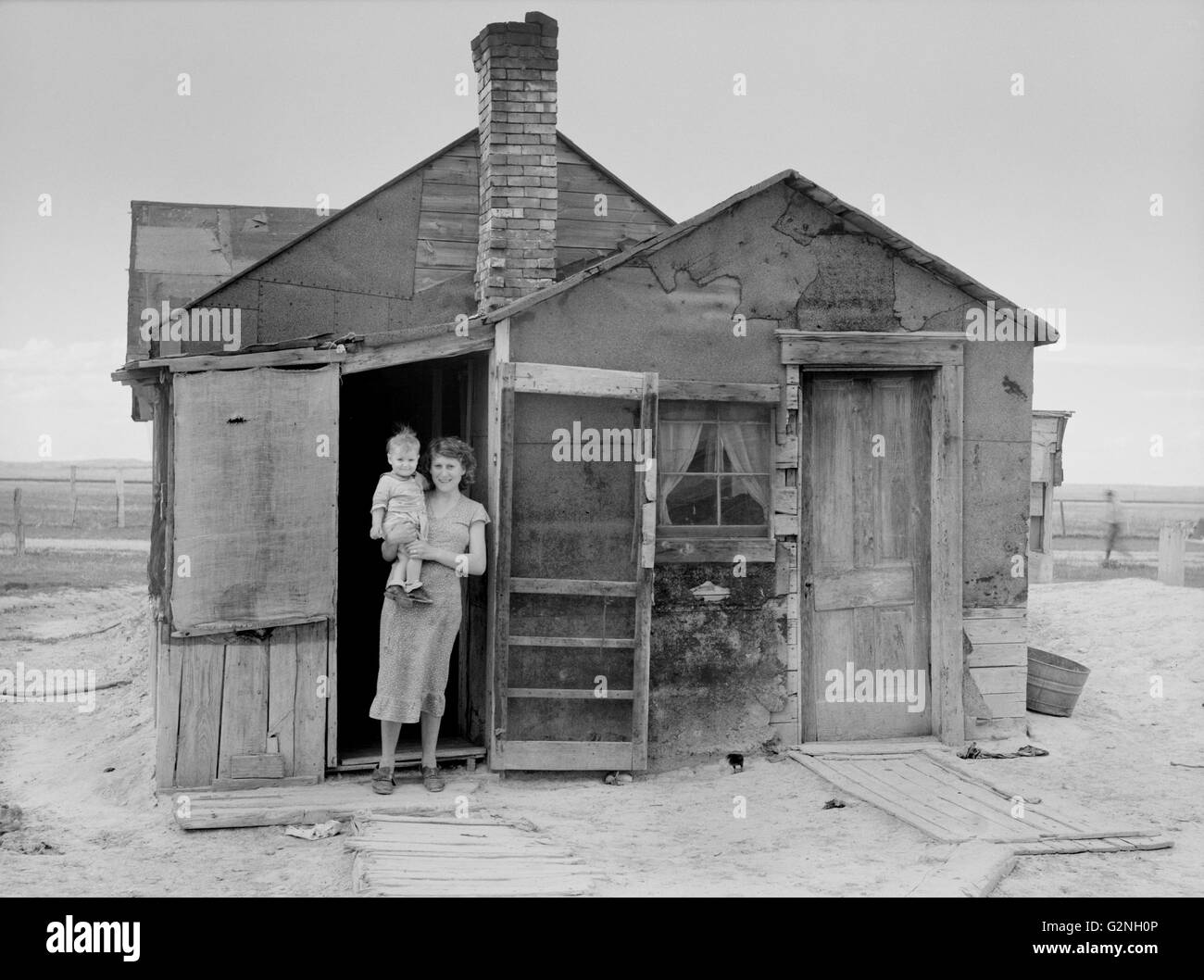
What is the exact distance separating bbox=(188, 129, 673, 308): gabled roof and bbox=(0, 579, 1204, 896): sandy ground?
12.6ft

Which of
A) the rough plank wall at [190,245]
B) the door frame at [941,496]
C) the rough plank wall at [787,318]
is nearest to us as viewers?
the rough plank wall at [787,318]

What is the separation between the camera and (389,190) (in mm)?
11852

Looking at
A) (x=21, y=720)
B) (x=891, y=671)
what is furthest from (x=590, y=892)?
(x=21, y=720)

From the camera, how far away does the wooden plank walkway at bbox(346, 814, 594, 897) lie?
5438mm

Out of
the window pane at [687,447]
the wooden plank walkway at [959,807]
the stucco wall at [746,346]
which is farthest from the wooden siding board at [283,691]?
the wooden plank walkway at [959,807]

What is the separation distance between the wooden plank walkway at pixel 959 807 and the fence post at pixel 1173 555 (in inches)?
411

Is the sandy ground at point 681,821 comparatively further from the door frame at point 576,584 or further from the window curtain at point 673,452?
the window curtain at point 673,452

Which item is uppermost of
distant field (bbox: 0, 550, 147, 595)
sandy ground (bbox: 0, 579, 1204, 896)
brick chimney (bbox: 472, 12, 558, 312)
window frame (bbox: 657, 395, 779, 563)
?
brick chimney (bbox: 472, 12, 558, 312)

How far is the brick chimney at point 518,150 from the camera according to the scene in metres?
8.39

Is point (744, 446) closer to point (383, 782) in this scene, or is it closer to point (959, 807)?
point (959, 807)

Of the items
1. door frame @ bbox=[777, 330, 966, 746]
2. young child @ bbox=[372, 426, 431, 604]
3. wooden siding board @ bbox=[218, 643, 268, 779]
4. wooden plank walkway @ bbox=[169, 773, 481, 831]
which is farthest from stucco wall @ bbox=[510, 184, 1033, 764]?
wooden siding board @ bbox=[218, 643, 268, 779]

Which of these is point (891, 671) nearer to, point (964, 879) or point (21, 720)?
point (964, 879)

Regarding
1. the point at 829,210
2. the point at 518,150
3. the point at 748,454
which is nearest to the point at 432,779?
the point at 748,454

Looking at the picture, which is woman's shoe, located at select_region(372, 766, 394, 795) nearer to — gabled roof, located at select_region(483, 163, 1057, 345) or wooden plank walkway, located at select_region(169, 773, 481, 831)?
wooden plank walkway, located at select_region(169, 773, 481, 831)
